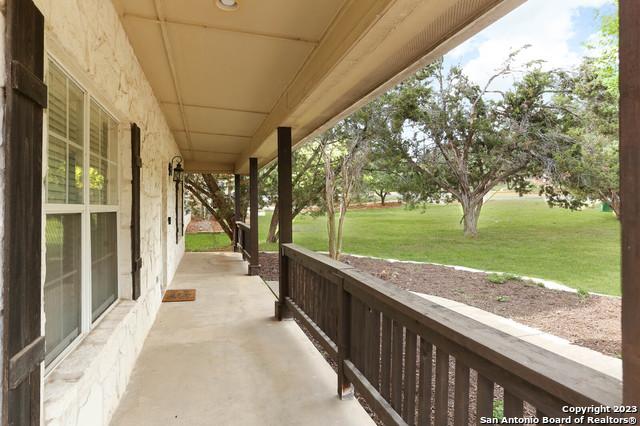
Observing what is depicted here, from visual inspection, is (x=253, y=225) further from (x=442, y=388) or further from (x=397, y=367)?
(x=442, y=388)

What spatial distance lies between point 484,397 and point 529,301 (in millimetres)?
5519

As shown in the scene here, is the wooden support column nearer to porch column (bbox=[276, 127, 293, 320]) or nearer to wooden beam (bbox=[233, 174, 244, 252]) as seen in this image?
porch column (bbox=[276, 127, 293, 320])

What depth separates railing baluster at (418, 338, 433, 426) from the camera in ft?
5.10

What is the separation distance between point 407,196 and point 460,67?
13.6ft

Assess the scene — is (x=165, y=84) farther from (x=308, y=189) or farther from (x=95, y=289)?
(x=308, y=189)

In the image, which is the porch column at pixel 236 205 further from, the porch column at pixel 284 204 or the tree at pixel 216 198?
the porch column at pixel 284 204

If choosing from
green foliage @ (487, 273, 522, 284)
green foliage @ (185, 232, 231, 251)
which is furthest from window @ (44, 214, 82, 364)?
green foliage @ (185, 232, 231, 251)

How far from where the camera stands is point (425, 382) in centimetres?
157

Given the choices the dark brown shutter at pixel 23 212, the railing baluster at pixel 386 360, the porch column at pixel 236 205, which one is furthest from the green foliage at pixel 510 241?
the dark brown shutter at pixel 23 212

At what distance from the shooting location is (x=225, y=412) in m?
2.24

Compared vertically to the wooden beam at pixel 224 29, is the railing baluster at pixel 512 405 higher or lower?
lower

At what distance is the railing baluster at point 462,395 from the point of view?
52.4 inches

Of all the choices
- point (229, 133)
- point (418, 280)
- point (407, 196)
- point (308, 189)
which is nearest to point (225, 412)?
point (229, 133)

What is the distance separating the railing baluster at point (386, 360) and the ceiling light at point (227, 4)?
1.91 metres
